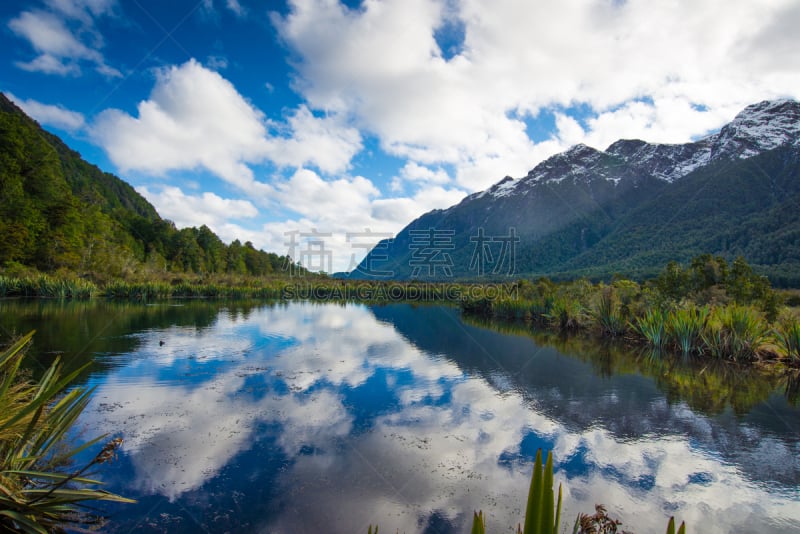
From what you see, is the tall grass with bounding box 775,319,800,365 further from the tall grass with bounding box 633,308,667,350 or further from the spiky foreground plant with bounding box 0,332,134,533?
the spiky foreground plant with bounding box 0,332,134,533

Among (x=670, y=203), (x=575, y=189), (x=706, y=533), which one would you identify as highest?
(x=575, y=189)

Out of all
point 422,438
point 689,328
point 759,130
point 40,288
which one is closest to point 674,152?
point 759,130

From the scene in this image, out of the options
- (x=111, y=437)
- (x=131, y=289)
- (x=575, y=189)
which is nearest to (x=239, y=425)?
(x=111, y=437)

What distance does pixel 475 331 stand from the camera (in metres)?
19.1

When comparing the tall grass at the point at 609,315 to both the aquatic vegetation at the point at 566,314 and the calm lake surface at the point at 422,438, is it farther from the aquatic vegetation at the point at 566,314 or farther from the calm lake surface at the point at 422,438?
the calm lake surface at the point at 422,438

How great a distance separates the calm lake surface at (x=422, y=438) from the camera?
14.1 feet

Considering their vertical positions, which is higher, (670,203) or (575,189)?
(575,189)

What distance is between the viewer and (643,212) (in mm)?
103250

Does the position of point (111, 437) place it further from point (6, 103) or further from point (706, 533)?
point (6, 103)

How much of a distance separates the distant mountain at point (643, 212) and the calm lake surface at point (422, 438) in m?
53.7

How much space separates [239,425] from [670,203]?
117 metres

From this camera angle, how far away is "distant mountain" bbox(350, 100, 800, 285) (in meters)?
69.9

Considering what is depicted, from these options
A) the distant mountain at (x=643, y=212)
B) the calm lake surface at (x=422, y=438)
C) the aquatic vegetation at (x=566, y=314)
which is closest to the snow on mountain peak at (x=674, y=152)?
the distant mountain at (x=643, y=212)

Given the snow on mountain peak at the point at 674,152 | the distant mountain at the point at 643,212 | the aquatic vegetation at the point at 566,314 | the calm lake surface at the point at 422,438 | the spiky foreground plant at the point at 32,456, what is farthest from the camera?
the snow on mountain peak at the point at 674,152
